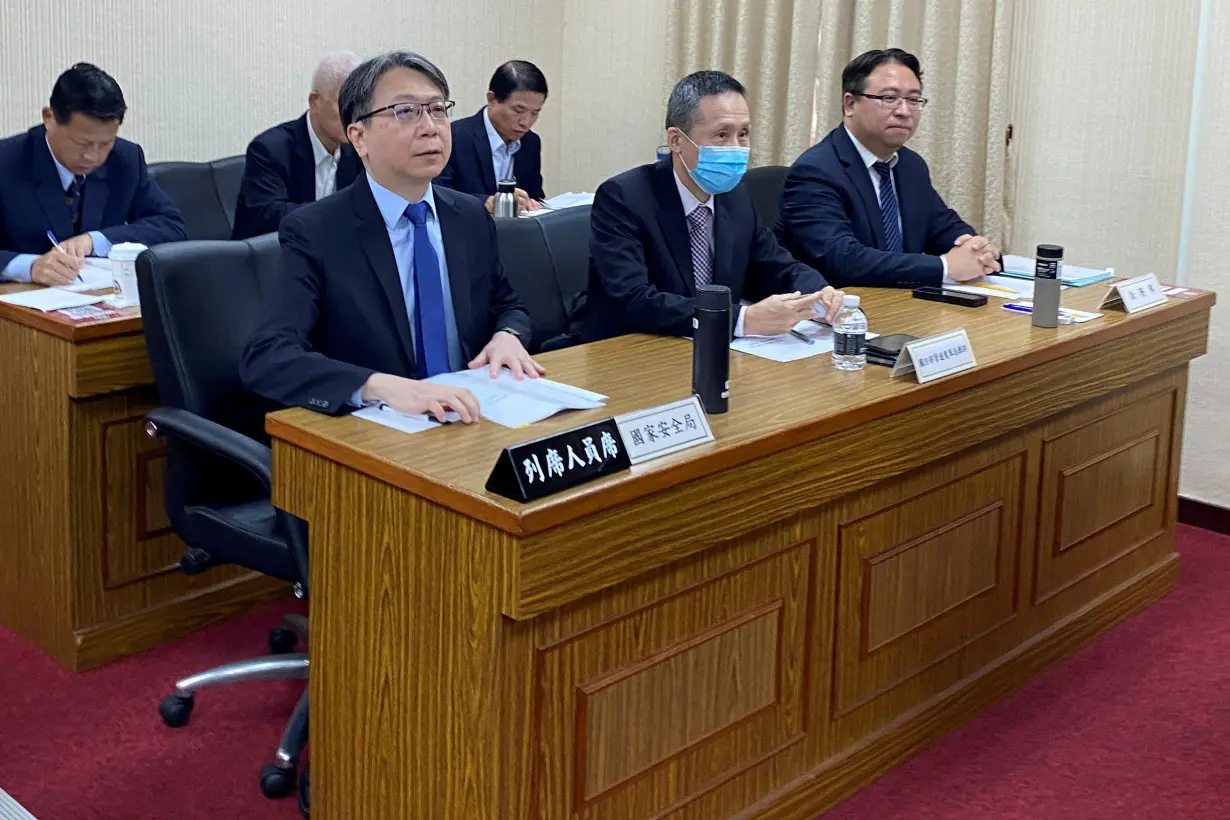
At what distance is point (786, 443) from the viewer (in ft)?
7.44

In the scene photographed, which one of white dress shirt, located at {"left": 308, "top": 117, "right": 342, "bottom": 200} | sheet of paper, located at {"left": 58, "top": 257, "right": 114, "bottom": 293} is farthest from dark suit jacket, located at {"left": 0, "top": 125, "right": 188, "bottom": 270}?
white dress shirt, located at {"left": 308, "top": 117, "right": 342, "bottom": 200}

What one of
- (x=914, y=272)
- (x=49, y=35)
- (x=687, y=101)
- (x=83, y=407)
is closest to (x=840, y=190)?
(x=914, y=272)

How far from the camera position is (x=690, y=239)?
10.3ft

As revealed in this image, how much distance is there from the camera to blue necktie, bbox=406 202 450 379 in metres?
2.65

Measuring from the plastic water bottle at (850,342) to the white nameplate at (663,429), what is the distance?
56 cm

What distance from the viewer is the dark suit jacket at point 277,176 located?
4242 mm

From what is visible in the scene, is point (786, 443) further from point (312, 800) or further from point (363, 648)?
point (312, 800)

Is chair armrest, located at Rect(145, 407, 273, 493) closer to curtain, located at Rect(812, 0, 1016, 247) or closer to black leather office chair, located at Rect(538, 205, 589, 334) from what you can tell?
black leather office chair, located at Rect(538, 205, 589, 334)

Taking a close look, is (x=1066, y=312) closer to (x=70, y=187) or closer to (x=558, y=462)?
(x=558, y=462)

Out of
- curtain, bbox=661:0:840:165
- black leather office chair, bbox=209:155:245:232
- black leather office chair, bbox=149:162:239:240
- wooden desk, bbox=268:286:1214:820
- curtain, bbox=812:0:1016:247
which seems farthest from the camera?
curtain, bbox=661:0:840:165

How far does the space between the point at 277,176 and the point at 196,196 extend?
547 millimetres

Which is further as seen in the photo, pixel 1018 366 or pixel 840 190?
pixel 840 190

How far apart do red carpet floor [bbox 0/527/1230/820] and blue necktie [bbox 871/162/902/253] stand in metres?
1.17

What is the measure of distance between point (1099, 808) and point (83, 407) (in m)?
2.26
